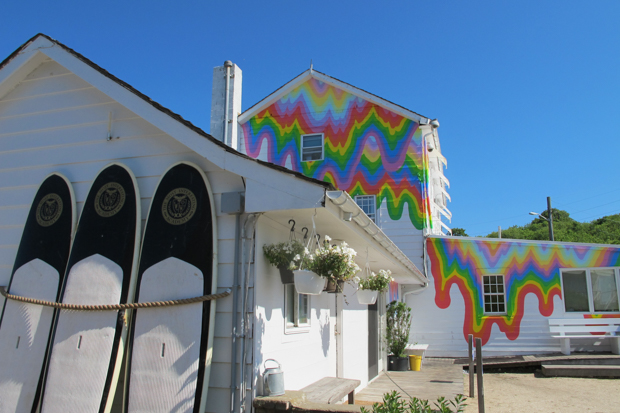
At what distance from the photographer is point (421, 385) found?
33.8ft

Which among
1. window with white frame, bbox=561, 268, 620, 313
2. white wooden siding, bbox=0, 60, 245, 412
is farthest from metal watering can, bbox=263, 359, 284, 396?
window with white frame, bbox=561, 268, 620, 313

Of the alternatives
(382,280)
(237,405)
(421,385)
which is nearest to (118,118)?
(237,405)

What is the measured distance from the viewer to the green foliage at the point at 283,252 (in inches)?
191

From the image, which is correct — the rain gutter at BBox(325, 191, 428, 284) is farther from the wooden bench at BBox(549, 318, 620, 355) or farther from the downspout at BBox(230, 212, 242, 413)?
the wooden bench at BBox(549, 318, 620, 355)

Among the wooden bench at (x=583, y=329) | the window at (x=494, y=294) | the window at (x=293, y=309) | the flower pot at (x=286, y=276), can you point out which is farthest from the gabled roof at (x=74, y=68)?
the wooden bench at (x=583, y=329)

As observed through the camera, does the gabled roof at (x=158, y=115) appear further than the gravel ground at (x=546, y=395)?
No

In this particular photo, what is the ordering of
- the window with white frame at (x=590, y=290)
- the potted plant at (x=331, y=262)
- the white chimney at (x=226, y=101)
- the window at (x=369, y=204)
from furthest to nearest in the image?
the window at (x=369, y=204), the window with white frame at (x=590, y=290), the white chimney at (x=226, y=101), the potted plant at (x=331, y=262)

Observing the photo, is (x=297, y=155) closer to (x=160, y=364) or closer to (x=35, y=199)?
(x=35, y=199)

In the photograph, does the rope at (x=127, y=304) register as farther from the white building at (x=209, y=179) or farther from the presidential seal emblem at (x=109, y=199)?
the presidential seal emblem at (x=109, y=199)

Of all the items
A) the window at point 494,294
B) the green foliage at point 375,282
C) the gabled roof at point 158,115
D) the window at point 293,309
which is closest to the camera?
the gabled roof at point 158,115

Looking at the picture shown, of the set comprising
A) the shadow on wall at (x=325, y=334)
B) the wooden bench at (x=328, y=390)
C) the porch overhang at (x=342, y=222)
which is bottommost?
the wooden bench at (x=328, y=390)

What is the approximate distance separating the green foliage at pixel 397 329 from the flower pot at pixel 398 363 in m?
0.11

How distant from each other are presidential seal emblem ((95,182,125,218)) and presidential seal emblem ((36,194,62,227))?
1.89 ft

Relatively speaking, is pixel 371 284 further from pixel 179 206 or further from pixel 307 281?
pixel 179 206
